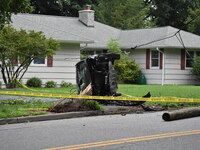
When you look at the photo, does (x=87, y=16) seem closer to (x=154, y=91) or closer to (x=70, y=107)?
(x=154, y=91)

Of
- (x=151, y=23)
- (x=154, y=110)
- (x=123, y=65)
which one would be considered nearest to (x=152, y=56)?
(x=123, y=65)

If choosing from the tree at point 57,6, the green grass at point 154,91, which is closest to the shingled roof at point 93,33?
the green grass at point 154,91

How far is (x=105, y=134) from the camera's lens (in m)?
8.32

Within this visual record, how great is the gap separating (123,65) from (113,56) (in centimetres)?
1604

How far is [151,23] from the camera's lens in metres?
45.4

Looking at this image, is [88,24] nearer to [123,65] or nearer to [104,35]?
[104,35]

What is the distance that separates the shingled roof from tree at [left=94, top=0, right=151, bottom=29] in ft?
28.3

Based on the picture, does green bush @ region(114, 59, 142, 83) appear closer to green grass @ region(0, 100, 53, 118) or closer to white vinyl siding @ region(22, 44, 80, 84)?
white vinyl siding @ region(22, 44, 80, 84)

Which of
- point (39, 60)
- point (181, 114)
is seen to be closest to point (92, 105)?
point (181, 114)

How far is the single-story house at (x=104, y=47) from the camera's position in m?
25.7

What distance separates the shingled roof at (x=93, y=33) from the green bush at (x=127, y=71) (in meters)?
1.53

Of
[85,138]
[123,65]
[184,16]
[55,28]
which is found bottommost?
[85,138]

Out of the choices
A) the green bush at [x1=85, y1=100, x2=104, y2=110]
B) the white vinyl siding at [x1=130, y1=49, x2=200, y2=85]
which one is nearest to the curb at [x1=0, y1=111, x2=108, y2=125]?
the green bush at [x1=85, y1=100, x2=104, y2=110]

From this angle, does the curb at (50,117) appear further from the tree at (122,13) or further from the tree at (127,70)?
the tree at (122,13)
